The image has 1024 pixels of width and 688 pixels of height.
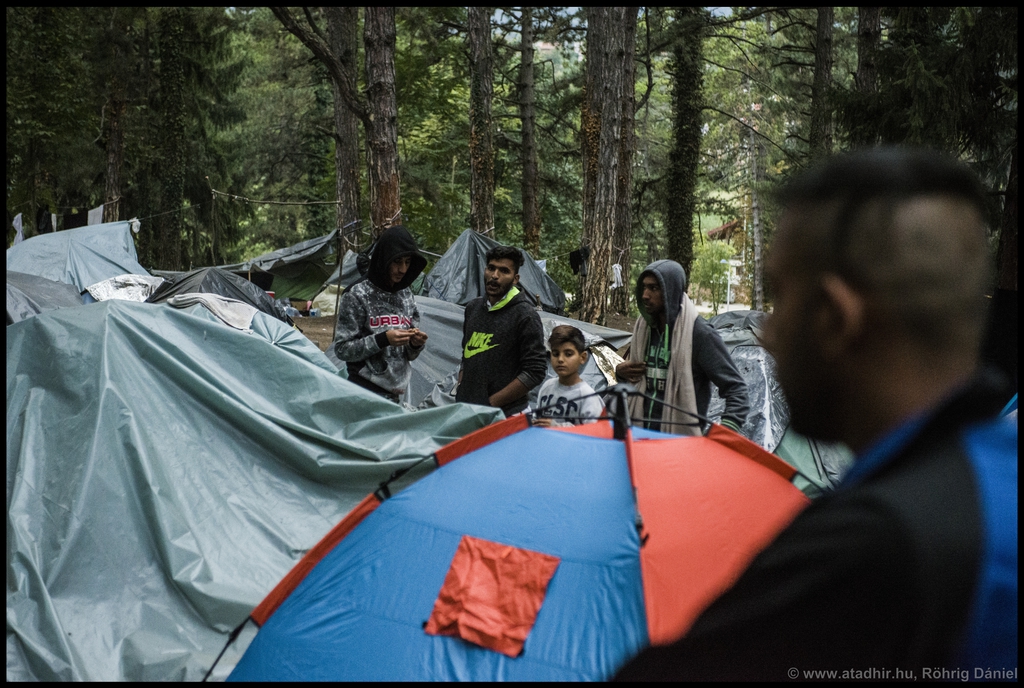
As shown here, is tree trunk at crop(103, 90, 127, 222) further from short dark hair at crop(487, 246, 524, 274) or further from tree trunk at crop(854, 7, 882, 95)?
short dark hair at crop(487, 246, 524, 274)

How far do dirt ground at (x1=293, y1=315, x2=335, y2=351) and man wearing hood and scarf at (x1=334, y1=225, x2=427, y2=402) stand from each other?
25.1 ft

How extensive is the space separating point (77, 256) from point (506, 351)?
11.9 meters

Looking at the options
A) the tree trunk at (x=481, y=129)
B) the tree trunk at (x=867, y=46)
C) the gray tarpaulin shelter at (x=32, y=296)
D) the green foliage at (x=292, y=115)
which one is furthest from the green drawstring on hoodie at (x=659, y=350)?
the tree trunk at (x=481, y=129)

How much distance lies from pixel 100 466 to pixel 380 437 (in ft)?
4.77

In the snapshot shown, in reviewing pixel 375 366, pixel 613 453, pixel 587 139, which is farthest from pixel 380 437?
pixel 587 139

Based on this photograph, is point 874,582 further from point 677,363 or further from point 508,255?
point 508,255

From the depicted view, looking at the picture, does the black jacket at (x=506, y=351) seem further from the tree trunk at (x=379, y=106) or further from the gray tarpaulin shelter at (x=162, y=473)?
the tree trunk at (x=379, y=106)

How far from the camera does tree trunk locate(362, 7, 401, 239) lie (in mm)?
8953

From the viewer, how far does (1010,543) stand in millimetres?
776

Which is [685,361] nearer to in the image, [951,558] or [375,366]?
[375,366]

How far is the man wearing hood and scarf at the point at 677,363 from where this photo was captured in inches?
157

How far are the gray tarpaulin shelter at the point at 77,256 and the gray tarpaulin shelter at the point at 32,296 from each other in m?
5.97

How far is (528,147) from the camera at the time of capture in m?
19.8

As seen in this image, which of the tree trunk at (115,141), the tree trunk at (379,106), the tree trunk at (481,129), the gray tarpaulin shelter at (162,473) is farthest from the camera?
the tree trunk at (115,141)
